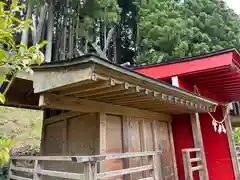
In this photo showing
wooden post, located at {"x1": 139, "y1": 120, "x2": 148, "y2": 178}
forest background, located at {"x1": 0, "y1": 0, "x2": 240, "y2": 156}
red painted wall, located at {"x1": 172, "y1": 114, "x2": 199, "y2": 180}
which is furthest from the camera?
forest background, located at {"x1": 0, "y1": 0, "x2": 240, "y2": 156}

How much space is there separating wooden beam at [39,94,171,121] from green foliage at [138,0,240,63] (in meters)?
8.32

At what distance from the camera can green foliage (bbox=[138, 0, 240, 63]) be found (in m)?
11.6

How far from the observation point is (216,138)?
495cm

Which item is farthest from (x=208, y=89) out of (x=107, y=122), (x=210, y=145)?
(x=107, y=122)

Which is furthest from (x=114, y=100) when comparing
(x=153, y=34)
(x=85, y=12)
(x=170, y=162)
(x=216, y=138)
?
(x=153, y=34)

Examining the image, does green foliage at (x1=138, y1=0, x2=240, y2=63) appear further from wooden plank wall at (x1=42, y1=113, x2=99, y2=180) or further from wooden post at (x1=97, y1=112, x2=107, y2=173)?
wooden post at (x1=97, y1=112, x2=107, y2=173)

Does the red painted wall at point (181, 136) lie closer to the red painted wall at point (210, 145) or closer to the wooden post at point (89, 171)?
the red painted wall at point (210, 145)

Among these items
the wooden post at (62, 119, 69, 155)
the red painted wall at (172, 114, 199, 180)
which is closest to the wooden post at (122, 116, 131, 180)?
the wooden post at (62, 119, 69, 155)

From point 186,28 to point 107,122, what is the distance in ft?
34.0

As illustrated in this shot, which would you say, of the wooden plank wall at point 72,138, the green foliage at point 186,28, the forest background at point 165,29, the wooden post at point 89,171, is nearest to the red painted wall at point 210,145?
the wooden plank wall at point 72,138

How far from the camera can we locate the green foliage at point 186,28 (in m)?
11.6

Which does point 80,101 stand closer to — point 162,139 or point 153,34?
point 162,139

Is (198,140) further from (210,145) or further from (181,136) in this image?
(210,145)

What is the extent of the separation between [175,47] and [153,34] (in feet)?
5.86
